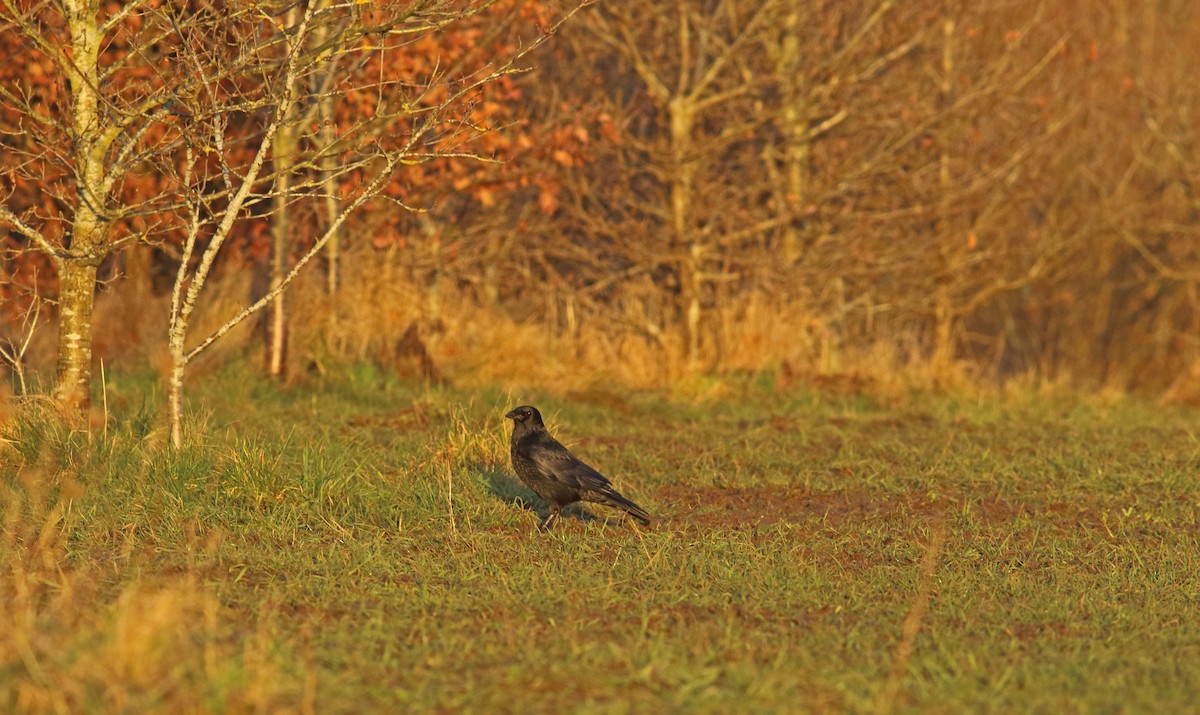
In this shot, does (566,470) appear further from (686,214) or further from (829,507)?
(686,214)

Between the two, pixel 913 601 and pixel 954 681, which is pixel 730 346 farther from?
pixel 954 681

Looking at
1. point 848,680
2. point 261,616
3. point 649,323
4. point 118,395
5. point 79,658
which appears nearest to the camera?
point 79,658

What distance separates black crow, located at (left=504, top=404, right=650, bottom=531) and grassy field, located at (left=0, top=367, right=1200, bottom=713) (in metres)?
0.17

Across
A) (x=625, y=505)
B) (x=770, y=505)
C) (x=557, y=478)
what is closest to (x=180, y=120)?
(x=557, y=478)

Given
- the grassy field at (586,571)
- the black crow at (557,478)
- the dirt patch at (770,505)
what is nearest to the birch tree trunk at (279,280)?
the grassy field at (586,571)

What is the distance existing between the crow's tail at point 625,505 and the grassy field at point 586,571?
0.11m

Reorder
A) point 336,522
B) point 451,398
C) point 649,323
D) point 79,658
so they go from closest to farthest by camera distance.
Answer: point 79,658, point 336,522, point 451,398, point 649,323

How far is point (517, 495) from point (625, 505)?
3.64 feet

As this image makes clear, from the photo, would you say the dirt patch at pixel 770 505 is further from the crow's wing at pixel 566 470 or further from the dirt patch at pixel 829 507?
the crow's wing at pixel 566 470

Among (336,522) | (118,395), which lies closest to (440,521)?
(336,522)

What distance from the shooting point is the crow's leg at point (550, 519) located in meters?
7.70

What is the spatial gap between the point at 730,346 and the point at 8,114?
274 inches

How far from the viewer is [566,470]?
7617mm

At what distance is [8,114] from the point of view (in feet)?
45.6
